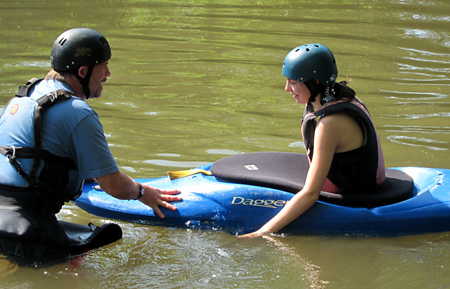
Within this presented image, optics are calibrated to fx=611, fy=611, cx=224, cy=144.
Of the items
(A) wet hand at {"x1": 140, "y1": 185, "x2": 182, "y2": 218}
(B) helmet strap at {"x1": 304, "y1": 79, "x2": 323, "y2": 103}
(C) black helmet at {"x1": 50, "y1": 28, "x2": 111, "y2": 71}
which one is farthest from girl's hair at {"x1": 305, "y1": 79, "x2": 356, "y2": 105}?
(C) black helmet at {"x1": 50, "y1": 28, "x2": 111, "y2": 71}

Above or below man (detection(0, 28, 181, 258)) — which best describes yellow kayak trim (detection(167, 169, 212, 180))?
below

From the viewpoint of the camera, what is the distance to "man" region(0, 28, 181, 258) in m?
3.51

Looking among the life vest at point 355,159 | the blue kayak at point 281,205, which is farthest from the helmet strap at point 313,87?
the blue kayak at point 281,205

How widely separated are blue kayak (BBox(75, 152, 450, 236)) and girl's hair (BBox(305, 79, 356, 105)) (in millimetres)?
636

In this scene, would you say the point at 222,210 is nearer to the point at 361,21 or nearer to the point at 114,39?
the point at 114,39

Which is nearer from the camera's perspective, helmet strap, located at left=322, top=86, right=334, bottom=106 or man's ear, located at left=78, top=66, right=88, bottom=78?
man's ear, located at left=78, top=66, right=88, bottom=78

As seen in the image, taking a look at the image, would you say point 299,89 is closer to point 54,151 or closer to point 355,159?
point 355,159

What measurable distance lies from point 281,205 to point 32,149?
167 centimetres

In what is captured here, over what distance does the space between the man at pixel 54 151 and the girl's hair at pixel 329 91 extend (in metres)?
1.31

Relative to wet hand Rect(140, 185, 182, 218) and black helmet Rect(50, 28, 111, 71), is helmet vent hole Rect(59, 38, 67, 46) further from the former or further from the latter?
wet hand Rect(140, 185, 182, 218)

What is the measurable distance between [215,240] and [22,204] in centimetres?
130

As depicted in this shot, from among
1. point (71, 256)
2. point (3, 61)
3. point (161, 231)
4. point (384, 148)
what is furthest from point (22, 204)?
point (3, 61)

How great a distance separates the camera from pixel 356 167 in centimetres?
404

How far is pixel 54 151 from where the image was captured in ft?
11.7
